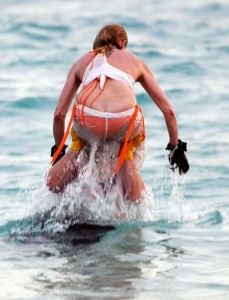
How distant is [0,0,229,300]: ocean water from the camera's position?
6535mm

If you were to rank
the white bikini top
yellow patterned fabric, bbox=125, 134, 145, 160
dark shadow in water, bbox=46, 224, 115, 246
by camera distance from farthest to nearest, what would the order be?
yellow patterned fabric, bbox=125, 134, 145, 160
the white bikini top
dark shadow in water, bbox=46, 224, 115, 246

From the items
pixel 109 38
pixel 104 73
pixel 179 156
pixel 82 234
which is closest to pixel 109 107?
pixel 104 73

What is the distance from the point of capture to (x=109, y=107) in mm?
7508

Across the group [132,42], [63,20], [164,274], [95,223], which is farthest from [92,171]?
[63,20]

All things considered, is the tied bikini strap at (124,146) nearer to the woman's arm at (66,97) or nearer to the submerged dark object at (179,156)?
the submerged dark object at (179,156)

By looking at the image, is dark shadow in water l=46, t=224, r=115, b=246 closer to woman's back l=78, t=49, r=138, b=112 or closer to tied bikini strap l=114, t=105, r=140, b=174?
tied bikini strap l=114, t=105, r=140, b=174

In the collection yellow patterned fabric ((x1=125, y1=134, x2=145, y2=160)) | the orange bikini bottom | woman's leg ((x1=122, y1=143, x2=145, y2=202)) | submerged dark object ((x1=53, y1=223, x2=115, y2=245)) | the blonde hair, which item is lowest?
submerged dark object ((x1=53, y1=223, x2=115, y2=245))

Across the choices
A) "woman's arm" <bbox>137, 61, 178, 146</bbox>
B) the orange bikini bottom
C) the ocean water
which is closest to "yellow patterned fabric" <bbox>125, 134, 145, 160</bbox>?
the orange bikini bottom

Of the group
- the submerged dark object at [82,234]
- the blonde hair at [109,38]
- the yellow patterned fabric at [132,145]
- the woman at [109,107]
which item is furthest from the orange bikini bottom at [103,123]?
the submerged dark object at [82,234]

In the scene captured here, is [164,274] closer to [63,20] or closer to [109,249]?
[109,249]

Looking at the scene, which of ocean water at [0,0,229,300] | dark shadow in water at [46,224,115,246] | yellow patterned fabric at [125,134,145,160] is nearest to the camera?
ocean water at [0,0,229,300]

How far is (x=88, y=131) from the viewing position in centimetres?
758

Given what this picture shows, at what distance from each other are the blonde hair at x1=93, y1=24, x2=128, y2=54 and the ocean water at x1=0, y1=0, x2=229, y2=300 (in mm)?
1063

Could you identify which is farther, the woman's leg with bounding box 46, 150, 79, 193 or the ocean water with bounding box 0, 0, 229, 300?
the woman's leg with bounding box 46, 150, 79, 193
